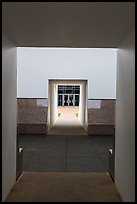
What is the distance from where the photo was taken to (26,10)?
323 centimetres

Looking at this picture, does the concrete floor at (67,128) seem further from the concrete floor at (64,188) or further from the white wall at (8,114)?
the white wall at (8,114)

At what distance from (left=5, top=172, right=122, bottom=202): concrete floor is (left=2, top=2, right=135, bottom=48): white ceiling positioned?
294 centimetres

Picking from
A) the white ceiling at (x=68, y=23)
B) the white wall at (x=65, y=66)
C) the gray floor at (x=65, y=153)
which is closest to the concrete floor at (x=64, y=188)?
the gray floor at (x=65, y=153)

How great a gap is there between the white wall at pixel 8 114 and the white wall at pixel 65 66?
8047 millimetres

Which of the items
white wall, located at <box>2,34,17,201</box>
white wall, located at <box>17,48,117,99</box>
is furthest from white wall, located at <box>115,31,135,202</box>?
white wall, located at <box>17,48,117,99</box>

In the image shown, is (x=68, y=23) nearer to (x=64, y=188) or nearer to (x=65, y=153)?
(x=64, y=188)

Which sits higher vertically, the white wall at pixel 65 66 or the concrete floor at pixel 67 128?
the white wall at pixel 65 66

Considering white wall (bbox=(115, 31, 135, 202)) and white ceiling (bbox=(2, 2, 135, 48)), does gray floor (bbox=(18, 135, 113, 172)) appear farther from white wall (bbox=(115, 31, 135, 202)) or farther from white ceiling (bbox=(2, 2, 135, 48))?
white ceiling (bbox=(2, 2, 135, 48))

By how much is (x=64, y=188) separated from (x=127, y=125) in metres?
1.96

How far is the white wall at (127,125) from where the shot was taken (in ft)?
12.2

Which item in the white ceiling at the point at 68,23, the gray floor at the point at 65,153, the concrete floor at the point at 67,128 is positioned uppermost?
the white ceiling at the point at 68,23

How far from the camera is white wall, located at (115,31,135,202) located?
3707 mm

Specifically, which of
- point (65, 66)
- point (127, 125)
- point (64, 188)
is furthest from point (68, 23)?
point (65, 66)

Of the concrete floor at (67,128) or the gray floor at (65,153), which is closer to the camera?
the gray floor at (65,153)
